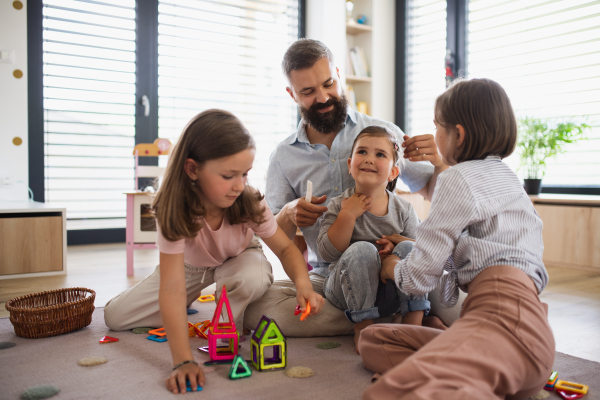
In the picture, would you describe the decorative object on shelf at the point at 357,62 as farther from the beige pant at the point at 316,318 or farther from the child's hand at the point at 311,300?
the child's hand at the point at 311,300

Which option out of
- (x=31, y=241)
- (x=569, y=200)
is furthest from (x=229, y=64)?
(x=569, y=200)

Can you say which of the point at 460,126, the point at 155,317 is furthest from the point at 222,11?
the point at 460,126

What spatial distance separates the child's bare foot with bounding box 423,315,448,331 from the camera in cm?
147

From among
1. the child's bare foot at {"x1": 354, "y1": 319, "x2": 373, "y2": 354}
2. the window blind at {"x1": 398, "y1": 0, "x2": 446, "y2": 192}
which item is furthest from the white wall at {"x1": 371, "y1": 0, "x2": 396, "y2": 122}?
the child's bare foot at {"x1": 354, "y1": 319, "x2": 373, "y2": 354}

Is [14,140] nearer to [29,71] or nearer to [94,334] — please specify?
[29,71]

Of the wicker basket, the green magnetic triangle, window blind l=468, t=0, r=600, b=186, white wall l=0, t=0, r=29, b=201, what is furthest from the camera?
white wall l=0, t=0, r=29, b=201

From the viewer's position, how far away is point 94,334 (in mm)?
1539

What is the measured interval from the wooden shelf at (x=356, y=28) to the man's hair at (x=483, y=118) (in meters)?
3.19

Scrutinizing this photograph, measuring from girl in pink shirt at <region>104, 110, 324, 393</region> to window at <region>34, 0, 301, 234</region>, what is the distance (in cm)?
175

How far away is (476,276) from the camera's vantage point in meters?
1.04

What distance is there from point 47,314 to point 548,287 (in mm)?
2149

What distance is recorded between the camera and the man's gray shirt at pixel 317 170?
1748 millimetres

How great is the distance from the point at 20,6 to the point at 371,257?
3.14m

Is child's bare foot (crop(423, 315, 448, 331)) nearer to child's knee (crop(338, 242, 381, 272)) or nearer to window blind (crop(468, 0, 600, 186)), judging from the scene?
child's knee (crop(338, 242, 381, 272))
